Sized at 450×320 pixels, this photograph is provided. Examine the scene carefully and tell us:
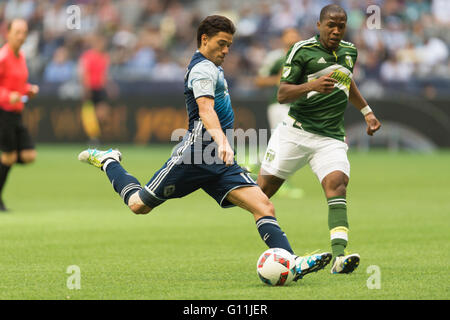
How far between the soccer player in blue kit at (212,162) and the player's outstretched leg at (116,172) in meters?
0.47

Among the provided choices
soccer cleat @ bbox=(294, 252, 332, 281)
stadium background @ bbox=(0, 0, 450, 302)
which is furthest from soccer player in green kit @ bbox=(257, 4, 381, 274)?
stadium background @ bbox=(0, 0, 450, 302)

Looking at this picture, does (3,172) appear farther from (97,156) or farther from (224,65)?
(224,65)

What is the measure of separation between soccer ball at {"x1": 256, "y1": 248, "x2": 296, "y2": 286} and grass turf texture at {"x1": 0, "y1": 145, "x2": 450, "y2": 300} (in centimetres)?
9

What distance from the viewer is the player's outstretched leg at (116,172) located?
8602mm

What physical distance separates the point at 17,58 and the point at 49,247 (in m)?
4.60

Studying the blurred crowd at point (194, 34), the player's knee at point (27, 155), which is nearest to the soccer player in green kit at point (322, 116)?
the player's knee at point (27, 155)

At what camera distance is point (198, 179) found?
25.8 ft

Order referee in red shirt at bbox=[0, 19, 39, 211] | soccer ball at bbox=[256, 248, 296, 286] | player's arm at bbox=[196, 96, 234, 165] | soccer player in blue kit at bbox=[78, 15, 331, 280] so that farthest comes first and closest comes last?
1. referee in red shirt at bbox=[0, 19, 39, 211]
2. soccer player in blue kit at bbox=[78, 15, 331, 280]
3. soccer ball at bbox=[256, 248, 296, 286]
4. player's arm at bbox=[196, 96, 234, 165]

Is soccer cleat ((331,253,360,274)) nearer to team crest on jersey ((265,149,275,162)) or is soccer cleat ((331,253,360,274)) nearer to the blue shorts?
the blue shorts

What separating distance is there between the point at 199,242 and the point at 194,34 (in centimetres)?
2070

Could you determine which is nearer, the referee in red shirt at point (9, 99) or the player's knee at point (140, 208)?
the player's knee at point (140, 208)

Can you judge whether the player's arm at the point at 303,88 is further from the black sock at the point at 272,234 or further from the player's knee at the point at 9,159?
the player's knee at the point at 9,159

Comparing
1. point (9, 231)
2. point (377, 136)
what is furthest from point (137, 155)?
point (9, 231)

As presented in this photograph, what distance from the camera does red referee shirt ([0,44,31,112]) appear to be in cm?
1341
